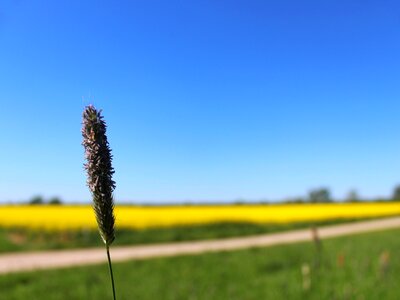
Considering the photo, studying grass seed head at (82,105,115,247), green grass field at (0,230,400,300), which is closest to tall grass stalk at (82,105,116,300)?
grass seed head at (82,105,115,247)

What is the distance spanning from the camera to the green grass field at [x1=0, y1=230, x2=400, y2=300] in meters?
8.80

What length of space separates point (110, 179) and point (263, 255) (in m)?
15.0

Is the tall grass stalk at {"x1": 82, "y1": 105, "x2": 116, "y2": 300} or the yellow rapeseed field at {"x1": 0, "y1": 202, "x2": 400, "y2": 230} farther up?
the tall grass stalk at {"x1": 82, "y1": 105, "x2": 116, "y2": 300}

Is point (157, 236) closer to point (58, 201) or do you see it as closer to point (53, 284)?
point (53, 284)

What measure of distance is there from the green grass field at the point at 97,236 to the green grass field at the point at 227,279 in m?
10.8

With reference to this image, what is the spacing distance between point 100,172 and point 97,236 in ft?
88.5

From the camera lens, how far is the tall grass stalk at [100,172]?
1160 millimetres

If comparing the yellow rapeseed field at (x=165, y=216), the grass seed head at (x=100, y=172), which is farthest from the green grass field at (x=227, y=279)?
the yellow rapeseed field at (x=165, y=216)

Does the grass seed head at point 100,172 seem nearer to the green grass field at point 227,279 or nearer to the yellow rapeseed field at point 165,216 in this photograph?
the green grass field at point 227,279

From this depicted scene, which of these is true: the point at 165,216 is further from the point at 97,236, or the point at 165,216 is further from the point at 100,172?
the point at 100,172

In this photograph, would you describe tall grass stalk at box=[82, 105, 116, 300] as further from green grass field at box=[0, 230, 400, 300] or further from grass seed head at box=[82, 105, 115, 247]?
green grass field at box=[0, 230, 400, 300]

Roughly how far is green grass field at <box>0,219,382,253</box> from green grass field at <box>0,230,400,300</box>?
10.8 meters

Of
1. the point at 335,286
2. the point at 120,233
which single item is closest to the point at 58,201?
the point at 120,233

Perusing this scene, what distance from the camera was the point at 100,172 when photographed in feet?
3.82
